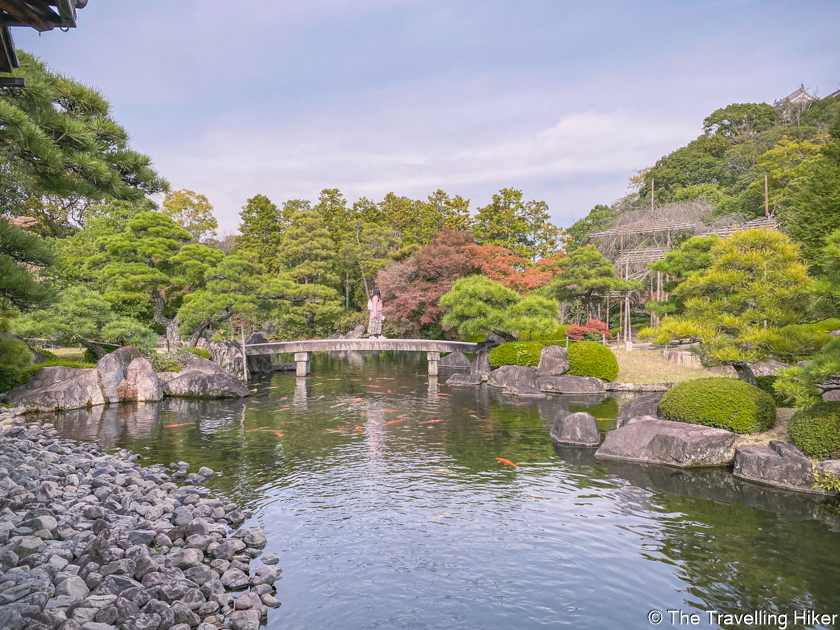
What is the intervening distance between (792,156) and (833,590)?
1398 inches

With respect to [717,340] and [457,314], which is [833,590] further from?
[457,314]

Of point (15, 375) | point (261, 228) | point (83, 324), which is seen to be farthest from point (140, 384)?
point (261, 228)

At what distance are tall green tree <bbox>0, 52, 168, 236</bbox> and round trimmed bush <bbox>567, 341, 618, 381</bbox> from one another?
671 inches

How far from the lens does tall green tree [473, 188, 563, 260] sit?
127 feet

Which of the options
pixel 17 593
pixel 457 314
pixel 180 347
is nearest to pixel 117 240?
pixel 180 347

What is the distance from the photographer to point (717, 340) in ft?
38.1

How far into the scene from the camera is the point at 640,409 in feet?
45.6

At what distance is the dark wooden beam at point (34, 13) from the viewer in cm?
346

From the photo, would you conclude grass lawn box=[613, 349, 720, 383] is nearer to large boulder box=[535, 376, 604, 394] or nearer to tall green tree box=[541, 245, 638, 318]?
large boulder box=[535, 376, 604, 394]

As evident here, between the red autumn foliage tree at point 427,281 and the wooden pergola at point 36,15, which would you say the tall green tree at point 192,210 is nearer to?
the red autumn foliage tree at point 427,281

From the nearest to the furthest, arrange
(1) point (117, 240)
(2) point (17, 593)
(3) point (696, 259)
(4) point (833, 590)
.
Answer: (2) point (17, 593)
(4) point (833, 590)
(3) point (696, 259)
(1) point (117, 240)

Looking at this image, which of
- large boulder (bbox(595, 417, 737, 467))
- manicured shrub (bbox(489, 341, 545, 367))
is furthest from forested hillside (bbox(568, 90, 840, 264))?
large boulder (bbox(595, 417, 737, 467))

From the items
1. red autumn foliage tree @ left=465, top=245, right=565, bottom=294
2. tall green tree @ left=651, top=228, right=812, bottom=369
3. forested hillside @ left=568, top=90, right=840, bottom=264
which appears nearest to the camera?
tall green tree @ left=651, top=228, right=812, bottom=369

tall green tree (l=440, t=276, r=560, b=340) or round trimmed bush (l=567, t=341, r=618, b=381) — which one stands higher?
tall green tree (l=440, t=276, r=560, b=340)
